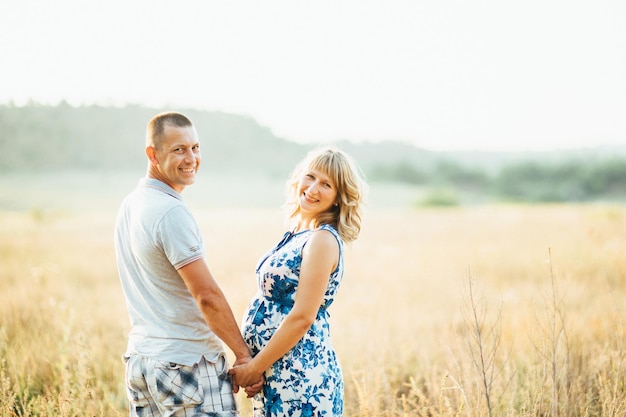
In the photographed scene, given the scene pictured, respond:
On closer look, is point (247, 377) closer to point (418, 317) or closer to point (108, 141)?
point (418, 317)

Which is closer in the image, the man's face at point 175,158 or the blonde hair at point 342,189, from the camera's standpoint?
the man's face at point 175,158

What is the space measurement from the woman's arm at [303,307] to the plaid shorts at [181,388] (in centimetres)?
14

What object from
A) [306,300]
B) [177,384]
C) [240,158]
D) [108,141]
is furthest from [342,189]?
[240,158]

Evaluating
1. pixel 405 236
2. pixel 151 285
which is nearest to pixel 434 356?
pixel 151 285

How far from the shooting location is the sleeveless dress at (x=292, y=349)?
3.04m

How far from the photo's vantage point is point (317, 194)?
10.8 feet

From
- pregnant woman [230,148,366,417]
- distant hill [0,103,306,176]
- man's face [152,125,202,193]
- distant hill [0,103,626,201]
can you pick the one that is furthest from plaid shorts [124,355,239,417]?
distant hill [0,103,306,176]

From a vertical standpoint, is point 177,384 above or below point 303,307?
below

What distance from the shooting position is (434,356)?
19.2 feet

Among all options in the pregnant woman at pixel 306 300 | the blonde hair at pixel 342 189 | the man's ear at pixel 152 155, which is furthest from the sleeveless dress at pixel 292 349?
the man's ear at pixel 152 155

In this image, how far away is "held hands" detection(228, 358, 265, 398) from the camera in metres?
3.03

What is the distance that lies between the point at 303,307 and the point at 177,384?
2.53ft

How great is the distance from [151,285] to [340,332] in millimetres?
4273

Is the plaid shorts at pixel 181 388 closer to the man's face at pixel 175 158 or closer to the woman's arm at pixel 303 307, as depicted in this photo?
the woman's arm at pixel 303 307
